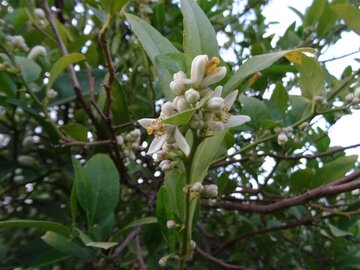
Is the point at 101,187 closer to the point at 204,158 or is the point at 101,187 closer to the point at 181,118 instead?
the point at 204,158

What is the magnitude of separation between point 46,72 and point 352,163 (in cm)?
90

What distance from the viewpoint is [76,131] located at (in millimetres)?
1071

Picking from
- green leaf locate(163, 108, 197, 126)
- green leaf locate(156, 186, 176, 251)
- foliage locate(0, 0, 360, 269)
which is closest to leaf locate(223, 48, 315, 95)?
foliage locate(0, 0, 360, 269)

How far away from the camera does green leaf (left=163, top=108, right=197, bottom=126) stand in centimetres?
52

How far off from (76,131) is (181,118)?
0.60 m

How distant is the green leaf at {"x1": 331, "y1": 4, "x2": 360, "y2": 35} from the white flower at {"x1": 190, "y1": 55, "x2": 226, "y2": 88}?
1.29 ft

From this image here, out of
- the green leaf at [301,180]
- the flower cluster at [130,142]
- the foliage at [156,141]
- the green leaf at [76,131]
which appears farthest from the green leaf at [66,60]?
the green leaf at [301,180]

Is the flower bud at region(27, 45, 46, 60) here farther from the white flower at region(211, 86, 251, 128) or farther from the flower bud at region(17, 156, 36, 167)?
the white flower at region(211, 86, 251, 128)

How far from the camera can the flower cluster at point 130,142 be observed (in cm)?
116

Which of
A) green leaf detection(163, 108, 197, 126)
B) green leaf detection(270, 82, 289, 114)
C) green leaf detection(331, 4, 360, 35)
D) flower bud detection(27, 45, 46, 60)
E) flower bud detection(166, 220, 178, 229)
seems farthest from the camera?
flower bud detection(27, 45, 46, 60)

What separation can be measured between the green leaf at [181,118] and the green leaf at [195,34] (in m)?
0.12

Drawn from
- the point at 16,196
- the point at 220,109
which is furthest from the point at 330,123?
the point at 16,196

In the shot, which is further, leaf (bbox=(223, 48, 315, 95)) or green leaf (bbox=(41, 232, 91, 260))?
green leaf (bbox=(41, 232, 91, 260))

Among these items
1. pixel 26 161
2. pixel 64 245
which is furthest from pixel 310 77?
pixel 26 161
